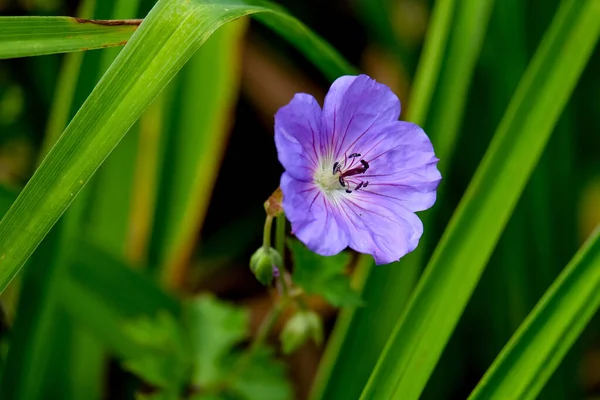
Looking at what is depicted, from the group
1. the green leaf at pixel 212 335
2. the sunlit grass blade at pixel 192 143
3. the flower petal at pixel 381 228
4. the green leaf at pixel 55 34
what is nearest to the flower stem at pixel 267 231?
the flower petal at pixel 381 228

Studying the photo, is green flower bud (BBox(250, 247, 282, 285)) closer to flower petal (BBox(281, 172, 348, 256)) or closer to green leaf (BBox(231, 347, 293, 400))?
flower petal (BBox(281, 172, 348, 256))

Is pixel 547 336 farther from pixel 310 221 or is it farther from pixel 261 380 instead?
pixel 261 380

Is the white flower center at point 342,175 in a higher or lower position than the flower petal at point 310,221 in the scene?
higher

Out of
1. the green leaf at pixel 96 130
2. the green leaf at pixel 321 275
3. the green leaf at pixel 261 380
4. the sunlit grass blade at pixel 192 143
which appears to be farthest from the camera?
the sunlit grass blade at pixel 192 143

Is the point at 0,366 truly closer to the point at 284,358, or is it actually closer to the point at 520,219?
the point at 284,358

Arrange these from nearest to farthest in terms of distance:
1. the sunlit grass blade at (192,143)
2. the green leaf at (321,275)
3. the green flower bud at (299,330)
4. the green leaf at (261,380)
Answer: the green leaf at (321,275), the green flower bud at (299,330), the green leaf at (261,380), the sunlit grass blade at (192,143)

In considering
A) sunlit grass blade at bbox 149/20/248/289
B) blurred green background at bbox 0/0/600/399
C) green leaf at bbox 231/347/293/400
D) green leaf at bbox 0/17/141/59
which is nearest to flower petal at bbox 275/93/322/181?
green leaf at bbox 0/17/141/59

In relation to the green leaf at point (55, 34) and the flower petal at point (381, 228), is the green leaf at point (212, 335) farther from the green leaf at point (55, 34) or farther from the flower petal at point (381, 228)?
the green leaf at point (55, 34)

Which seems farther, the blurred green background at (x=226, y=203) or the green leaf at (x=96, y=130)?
the blurred green background at (x=226, y=203)
